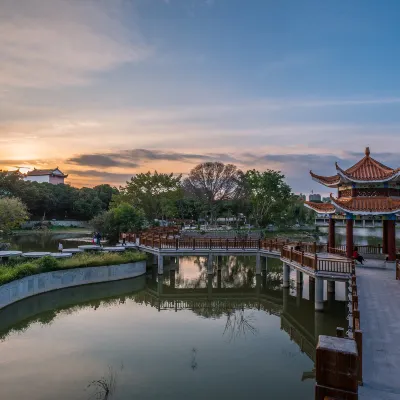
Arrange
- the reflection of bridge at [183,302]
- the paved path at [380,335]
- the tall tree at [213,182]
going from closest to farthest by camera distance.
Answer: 1. the paved path at [380,335]
2. the reflection of bridge at [183,302]
3. the tall tree at [213,182]

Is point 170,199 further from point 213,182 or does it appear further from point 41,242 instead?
point 41,242

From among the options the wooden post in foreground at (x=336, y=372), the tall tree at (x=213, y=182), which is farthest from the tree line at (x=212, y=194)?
the wooden post in foreground at (x=336, y=372)

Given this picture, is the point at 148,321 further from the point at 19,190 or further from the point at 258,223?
the point at 19,190

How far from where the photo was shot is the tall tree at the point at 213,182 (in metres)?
53.9

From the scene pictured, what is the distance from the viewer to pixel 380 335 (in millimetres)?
10188

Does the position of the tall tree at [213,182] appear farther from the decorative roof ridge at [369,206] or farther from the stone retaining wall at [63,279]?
the decorative roof ridge at [369,206]

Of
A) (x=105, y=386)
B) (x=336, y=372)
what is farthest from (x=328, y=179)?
(x=336, y=372)

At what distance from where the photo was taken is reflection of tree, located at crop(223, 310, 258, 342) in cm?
1523

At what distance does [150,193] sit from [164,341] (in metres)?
34.6

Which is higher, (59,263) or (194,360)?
(59,263)

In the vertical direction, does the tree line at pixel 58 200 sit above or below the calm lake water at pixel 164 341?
above

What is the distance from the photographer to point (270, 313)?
18688 mm

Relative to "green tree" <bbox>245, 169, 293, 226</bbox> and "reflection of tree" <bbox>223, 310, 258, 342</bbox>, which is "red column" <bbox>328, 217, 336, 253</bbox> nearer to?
"reflection of tree" <bbox>223, 310, 258, 342</bbox>

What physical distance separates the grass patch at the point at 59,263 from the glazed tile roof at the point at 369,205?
541 inches
